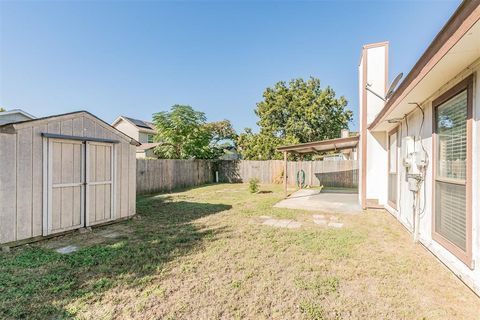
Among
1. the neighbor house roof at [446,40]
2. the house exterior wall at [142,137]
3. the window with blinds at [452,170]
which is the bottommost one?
the window with blinds at [452,170]

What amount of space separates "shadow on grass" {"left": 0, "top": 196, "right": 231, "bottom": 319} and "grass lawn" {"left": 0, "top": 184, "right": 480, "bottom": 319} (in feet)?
0.05

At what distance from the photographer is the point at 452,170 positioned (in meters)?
3.32

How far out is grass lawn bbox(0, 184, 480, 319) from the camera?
2.33 metres

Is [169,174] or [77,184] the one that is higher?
[77,184]

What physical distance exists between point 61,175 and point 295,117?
18.9 metres

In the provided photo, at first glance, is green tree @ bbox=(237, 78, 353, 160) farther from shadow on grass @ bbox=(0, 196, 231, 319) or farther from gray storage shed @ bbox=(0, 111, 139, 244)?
shadow on grass @ bbox=(0, 196, 231, 319)

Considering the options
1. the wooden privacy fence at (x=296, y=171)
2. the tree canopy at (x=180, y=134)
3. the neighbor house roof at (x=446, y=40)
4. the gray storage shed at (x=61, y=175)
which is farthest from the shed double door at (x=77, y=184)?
the wooden privacy fence at (x=296, y=171)

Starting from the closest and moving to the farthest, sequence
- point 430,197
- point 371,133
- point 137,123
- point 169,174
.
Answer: point 430,197
point 371,133
point 169,174
point 137,123

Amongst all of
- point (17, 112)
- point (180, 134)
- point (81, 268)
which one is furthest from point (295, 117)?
point (81, 268)

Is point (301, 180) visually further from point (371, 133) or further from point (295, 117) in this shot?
point (295, 117)

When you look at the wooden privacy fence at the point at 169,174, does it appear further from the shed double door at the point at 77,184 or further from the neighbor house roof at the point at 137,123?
the neighbor house roof at the point at 137,123

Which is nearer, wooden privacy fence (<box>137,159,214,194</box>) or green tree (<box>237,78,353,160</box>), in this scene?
wooden privacy fence (<box>137,159,214,194</box>)

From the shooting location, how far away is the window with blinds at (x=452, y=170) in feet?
9.88

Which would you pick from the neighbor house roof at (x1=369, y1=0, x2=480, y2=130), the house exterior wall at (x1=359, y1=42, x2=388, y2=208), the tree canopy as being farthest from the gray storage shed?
the tree canopy
